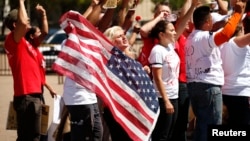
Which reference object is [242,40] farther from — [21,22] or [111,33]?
[21,22]

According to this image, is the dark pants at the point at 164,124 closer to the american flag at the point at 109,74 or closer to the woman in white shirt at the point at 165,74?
the woman in white shirt at the point at 165,74

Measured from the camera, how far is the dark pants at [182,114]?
8812mm

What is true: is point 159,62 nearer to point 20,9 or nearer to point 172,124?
point 172,124

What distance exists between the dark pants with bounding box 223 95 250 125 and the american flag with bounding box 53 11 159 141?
1467 millimetres

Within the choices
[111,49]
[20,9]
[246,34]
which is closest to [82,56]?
[111,49]

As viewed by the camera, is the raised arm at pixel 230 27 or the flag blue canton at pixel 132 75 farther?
the raised arm at pixel 230 27

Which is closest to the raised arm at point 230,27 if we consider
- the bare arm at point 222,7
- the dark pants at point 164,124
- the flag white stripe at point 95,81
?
the dark pants at point 164,124

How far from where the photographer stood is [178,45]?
8.94 metres

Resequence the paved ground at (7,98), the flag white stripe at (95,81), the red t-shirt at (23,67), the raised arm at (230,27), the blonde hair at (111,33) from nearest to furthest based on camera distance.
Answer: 1. the flag white stripe at (95,81)
2. the blonde hair at (111,33)
3. the raised arm at (230,27)
4. the red t-shirt at (23,67)
5. the paved ground at (7,98)

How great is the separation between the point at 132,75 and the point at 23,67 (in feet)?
4.31

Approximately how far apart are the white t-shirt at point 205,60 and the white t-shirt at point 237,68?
34cm

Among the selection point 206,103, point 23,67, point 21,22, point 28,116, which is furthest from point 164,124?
point 21,22

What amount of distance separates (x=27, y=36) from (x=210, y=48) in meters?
2.23

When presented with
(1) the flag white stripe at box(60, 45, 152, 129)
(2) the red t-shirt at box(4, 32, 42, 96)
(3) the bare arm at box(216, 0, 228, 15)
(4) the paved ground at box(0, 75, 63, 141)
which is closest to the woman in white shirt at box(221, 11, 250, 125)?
(3) the bare arm at box(216, 0, 228, 15)
